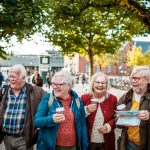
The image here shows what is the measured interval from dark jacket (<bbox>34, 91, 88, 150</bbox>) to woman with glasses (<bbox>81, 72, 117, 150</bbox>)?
292mm

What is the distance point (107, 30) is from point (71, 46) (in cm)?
241

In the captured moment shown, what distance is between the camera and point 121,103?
4.81m

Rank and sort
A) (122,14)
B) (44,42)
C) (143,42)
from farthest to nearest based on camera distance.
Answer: (143,42) < (44,42) < (122,14)

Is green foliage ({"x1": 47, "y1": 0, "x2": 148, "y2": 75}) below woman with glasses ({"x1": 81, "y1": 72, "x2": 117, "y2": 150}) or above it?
above

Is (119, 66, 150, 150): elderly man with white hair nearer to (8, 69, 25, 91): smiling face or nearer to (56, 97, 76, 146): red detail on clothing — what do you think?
(56, 97, 76, 146): red detail on clothing

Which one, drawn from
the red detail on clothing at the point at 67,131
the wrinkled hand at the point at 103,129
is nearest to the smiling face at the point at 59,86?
the red detail on clothing at the point at 67,131

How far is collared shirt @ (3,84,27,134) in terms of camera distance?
5.07 metres

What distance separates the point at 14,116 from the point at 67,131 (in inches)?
34.3

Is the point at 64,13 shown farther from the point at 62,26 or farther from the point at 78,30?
the point at 78,30

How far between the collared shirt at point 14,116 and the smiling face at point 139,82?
57.7 inches

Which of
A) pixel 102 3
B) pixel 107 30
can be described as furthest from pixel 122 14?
pixel 107 30

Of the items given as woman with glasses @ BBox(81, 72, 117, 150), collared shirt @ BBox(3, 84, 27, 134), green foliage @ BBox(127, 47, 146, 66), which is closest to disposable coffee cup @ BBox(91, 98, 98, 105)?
woman with glasses @ BBox(81, 72, 117, 150)

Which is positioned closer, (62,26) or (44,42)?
(62,26)

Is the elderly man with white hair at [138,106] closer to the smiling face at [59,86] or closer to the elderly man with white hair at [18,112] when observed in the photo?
the smiling face at [59,86]
